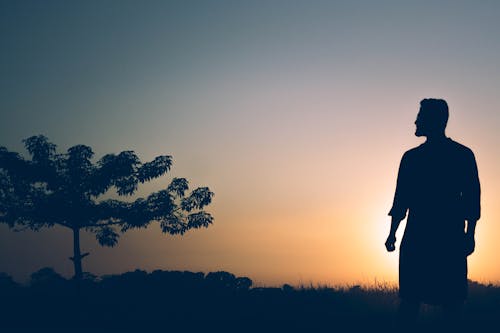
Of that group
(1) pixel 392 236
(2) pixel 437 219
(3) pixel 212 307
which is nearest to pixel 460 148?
(2) pixel 437 219

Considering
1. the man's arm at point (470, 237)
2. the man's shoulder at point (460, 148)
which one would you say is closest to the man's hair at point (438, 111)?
the man's shoulder at point (460, 148)

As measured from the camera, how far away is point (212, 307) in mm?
15664

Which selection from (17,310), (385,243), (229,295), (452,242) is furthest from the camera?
(17,310)

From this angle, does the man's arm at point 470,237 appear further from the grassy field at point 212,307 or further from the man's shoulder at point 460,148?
the grassy field at point 212,307

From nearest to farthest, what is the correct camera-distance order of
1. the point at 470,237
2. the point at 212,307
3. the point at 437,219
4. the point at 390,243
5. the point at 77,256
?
the point at 437,219
the point at 470,237
the point at 390,243
the point at 212,307
the point at 77,256

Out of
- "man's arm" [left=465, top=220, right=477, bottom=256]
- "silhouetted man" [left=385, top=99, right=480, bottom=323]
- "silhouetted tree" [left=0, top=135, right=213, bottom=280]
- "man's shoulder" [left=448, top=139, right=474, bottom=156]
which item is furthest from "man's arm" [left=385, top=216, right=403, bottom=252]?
"silhouetted tree" [left=0, top=135, right=213, bottom=280]

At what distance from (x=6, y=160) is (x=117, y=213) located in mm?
5204

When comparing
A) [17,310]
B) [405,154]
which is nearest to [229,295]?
[17,310]

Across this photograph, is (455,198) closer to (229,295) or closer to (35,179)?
(229,295)

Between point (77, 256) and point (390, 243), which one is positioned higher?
point (77, 256)

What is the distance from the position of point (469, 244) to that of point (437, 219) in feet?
1.81

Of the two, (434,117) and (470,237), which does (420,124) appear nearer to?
(434,117)

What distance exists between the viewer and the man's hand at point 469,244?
23.8ft

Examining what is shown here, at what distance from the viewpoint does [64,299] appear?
2114 centimetres
